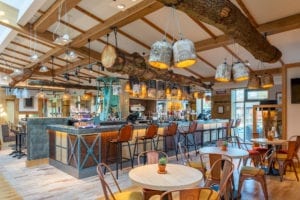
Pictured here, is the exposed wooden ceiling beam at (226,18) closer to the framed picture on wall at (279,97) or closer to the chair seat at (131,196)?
the chair seat at (131,196)

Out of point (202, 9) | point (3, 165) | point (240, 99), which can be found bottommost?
point (3, 165)

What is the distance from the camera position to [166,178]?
2.39m

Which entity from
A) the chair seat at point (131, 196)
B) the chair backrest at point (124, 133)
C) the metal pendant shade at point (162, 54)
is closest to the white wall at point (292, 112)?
the chair backrest at point (124, 133)

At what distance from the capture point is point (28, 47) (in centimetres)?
815

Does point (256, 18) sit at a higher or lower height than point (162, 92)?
higher

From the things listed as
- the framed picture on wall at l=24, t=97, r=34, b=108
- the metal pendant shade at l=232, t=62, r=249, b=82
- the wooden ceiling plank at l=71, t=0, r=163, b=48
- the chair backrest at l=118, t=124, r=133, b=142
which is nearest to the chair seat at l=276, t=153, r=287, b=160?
the metal pendant shade at l=232, t=62, r=249, b=82

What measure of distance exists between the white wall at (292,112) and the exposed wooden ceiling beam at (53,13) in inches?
239

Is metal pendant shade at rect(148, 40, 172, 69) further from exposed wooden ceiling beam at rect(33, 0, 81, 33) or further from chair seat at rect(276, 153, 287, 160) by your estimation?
chair seat at rect(276, 153, 287, 160)

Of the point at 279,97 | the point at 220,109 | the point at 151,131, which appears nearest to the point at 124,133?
the point at 151,131

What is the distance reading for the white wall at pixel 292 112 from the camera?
6508 mm

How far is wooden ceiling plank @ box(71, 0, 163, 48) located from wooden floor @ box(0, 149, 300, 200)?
3374 millimetres

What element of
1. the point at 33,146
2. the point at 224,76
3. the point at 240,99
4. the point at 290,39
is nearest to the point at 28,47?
the point at 33,146

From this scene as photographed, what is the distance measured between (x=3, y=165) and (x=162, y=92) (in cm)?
534

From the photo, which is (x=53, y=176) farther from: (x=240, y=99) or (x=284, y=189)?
(x=240, y=99)
